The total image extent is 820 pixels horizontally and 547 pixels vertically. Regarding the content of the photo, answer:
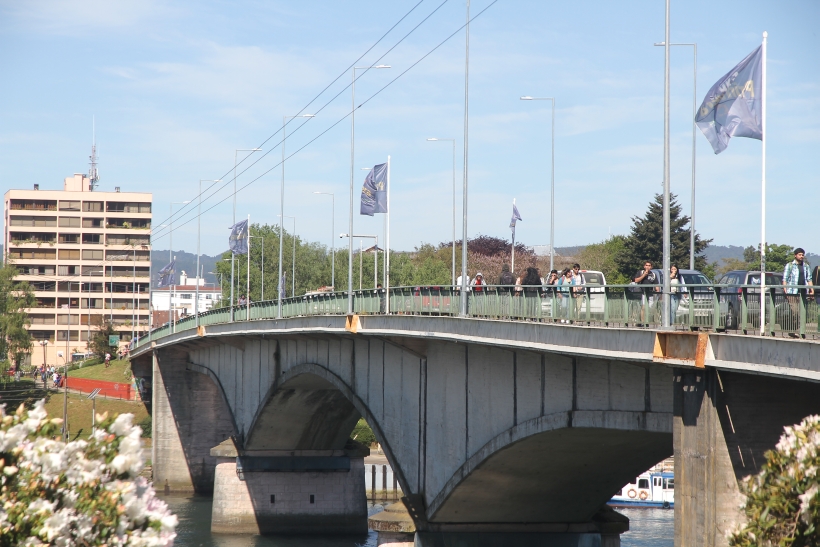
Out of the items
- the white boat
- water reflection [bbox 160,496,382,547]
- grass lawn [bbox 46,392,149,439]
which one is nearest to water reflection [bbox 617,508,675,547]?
the white boat

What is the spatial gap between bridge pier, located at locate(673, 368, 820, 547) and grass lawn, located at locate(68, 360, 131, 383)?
10031 centimetres

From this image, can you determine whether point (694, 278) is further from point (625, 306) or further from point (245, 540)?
point (245, 540)

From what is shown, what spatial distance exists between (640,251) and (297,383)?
24.8m

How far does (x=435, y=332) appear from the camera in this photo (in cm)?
3019

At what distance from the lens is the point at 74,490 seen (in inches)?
459

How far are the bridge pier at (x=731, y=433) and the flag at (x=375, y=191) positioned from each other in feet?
77.1

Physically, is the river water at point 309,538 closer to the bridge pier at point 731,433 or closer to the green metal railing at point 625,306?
the green metal railing at point 625,306

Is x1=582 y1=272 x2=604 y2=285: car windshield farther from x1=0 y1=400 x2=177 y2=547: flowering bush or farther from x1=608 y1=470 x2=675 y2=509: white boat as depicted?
x1=608 y1=470 x2=675 y2=509: white boat

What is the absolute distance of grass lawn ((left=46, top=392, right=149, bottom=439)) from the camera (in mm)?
92438

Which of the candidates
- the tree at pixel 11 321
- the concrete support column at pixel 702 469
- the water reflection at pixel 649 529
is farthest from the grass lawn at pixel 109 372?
the concrete support column at pixel 702 469

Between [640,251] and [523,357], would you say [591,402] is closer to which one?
[523,357]

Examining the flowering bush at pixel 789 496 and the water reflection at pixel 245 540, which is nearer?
the flowering bush at pixel 789 496

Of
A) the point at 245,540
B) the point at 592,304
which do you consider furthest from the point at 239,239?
the point at 592,304

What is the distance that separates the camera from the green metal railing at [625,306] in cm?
1616
